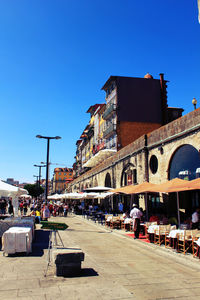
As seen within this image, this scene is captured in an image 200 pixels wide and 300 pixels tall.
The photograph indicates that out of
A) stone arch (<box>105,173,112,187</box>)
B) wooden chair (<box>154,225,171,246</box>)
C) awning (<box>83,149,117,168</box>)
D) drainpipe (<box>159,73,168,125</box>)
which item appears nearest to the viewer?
wooden chair (<box>154,225,171,246</box>)

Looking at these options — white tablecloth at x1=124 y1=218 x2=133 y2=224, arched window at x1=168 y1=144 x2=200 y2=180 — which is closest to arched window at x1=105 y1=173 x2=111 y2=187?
arched window at x1=168 y1=144 x2=200 y2=180

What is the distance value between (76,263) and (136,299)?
1.79 m

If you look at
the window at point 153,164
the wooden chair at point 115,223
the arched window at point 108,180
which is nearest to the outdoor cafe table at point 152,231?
the wooden chair at point 115,223

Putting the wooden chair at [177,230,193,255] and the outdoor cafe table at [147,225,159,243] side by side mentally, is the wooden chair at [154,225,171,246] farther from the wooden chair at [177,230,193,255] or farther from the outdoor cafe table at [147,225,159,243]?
the wooden chair at [177,230,193,255]

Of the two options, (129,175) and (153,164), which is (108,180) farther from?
(153,164)

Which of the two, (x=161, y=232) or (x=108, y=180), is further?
(x=108, y=180)

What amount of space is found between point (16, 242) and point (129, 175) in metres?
15.6

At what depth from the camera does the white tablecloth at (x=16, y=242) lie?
8.48 meters

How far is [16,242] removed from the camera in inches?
337

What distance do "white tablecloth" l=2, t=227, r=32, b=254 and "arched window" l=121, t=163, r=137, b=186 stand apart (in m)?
14.4

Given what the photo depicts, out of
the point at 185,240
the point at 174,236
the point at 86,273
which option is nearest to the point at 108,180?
the point at 174,236

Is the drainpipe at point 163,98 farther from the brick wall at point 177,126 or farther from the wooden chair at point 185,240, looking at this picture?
the wooden chair at point 185,240

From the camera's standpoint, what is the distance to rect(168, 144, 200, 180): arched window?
49.5 ft

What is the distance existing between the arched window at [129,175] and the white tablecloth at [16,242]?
14.4 m
